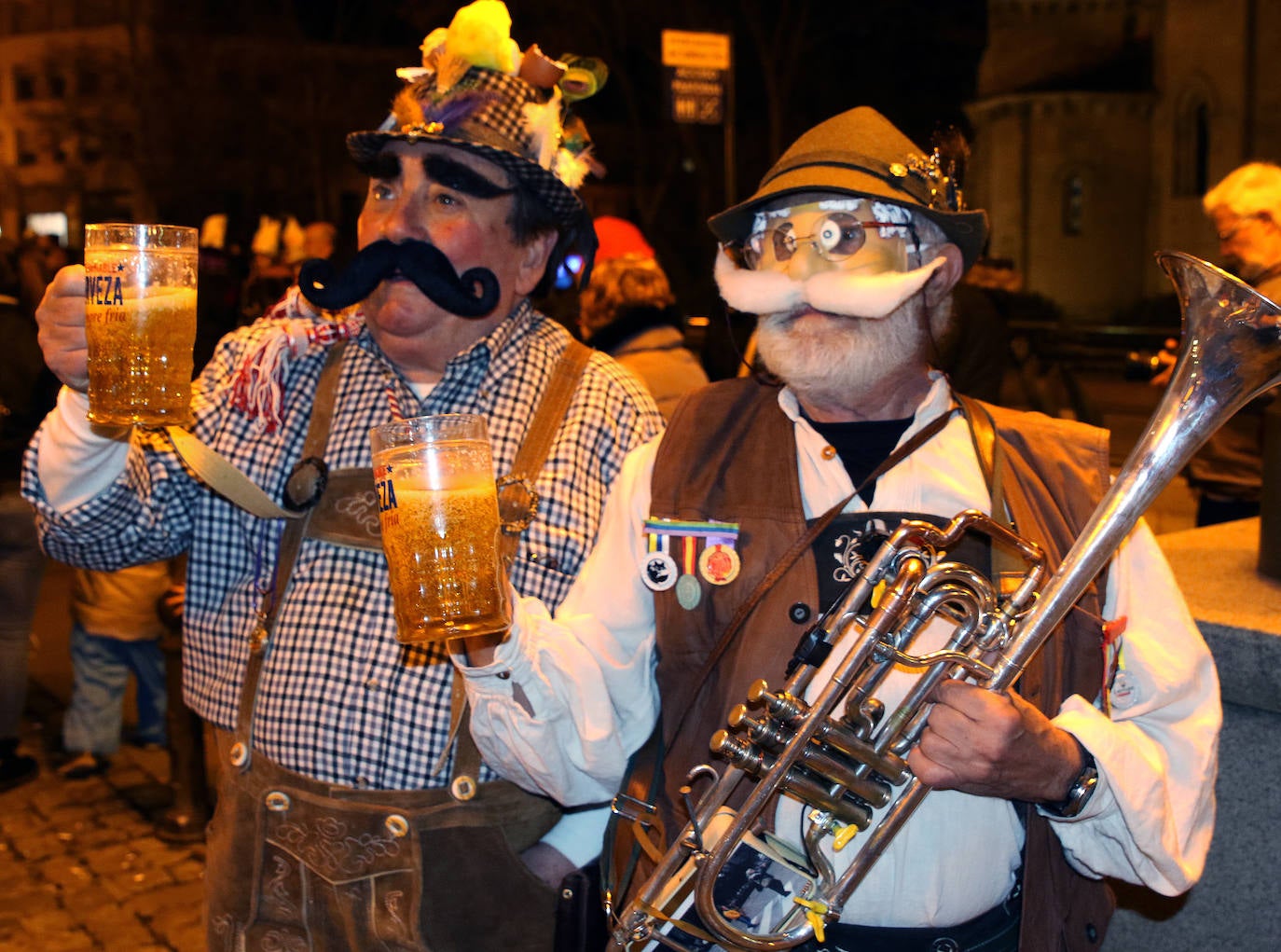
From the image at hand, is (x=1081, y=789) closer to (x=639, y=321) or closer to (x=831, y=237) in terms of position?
(x=831, y=237)

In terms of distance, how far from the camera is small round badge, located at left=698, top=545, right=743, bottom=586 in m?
2.37

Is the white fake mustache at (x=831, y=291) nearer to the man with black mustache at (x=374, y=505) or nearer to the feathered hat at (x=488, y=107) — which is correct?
the man with black mustache at (x=374, y=505)

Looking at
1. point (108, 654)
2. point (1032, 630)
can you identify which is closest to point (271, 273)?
point (108, 654)

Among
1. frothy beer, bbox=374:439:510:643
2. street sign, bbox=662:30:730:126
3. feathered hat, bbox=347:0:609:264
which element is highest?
street sign, bbox=662:30:730:126

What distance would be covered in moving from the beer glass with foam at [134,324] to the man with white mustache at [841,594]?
28.4 inches

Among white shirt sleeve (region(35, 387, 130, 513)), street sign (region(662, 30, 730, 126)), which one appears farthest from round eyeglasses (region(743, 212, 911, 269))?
street sign (region(662, 30, 730, 126))

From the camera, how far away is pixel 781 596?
7.64 ft

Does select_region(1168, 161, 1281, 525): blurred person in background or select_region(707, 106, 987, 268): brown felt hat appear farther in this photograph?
select_region(1168, 161, 1281, 525): blurred person in background

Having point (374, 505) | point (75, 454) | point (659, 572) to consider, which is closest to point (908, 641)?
point (659, 572)

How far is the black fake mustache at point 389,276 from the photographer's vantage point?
108 inches

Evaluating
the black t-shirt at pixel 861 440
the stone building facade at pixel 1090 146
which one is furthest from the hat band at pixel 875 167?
the stone building facade at pixel 1090 146

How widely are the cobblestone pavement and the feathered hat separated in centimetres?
287

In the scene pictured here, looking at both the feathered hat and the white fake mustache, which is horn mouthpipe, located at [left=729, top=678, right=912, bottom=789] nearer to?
the white fake mustache

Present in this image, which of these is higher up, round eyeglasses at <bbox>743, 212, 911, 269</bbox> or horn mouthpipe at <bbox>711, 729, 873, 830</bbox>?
round eyeglasses at <bbox>743, 212, 911, 269</bbox>
